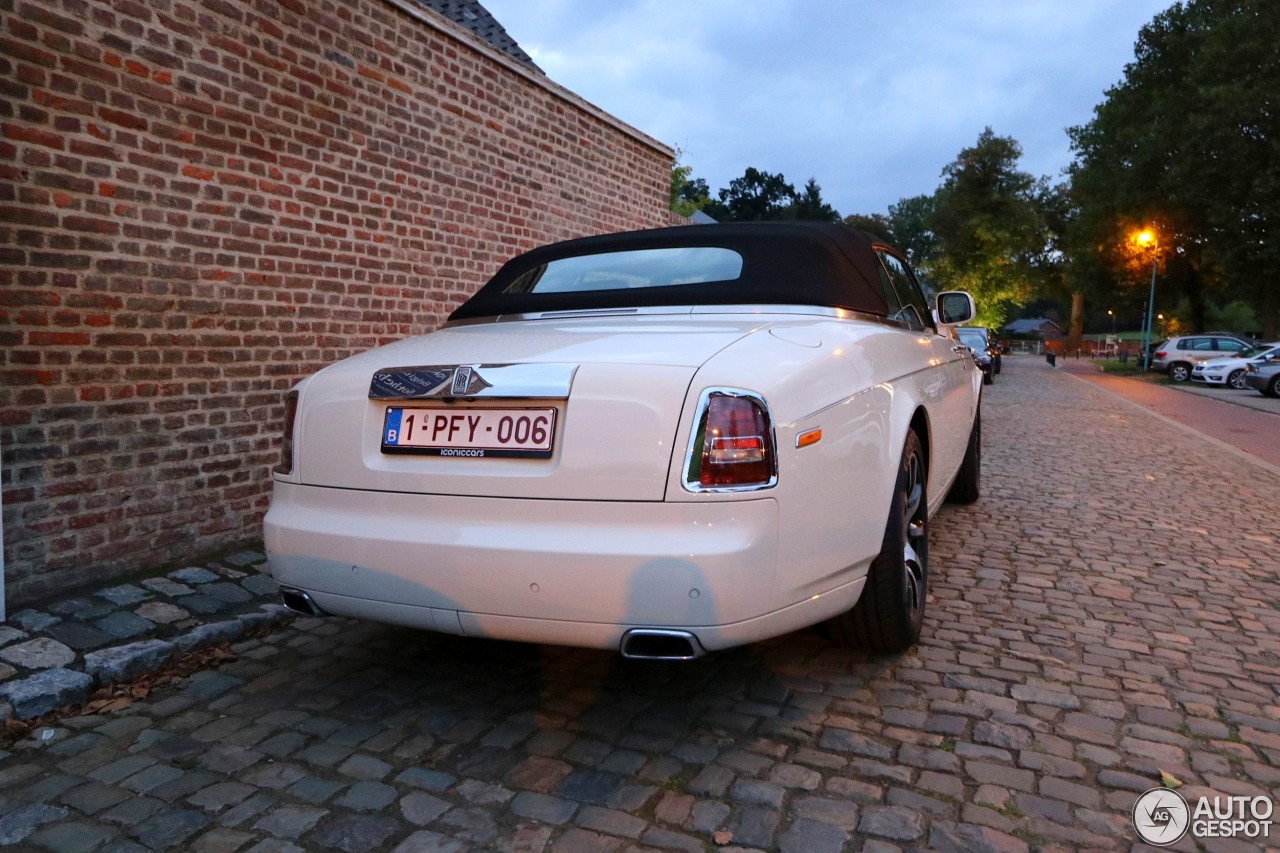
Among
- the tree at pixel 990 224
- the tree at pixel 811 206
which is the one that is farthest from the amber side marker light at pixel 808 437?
the tree at pixel 811 206

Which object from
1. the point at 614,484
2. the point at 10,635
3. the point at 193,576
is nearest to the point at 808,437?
the point at 614,484

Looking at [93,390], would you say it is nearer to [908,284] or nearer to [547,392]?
[547,392]

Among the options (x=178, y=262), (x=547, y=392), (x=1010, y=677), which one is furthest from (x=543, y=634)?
(x=178, y=262)

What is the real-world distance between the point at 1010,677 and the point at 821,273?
1.64 m

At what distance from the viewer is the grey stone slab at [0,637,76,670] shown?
10.6 feet

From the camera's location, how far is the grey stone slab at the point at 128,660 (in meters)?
3.23

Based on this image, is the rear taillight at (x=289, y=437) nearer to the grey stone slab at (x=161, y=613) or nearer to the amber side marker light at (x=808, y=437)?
the grey stone slab at (x=161, y=613)

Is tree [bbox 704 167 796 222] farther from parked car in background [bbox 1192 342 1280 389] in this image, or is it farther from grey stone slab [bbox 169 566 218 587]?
grey stone slab [bbox 169 566 218 587]

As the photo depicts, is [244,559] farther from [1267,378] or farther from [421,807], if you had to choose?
[1267,378]

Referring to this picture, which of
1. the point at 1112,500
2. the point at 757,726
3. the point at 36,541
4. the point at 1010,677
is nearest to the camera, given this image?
the point at 757,726

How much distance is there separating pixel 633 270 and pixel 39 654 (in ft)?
8.72

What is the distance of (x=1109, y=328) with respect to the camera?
385 feet

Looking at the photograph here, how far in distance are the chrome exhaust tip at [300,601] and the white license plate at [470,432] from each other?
0.58 metres

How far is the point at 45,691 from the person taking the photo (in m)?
3.02
